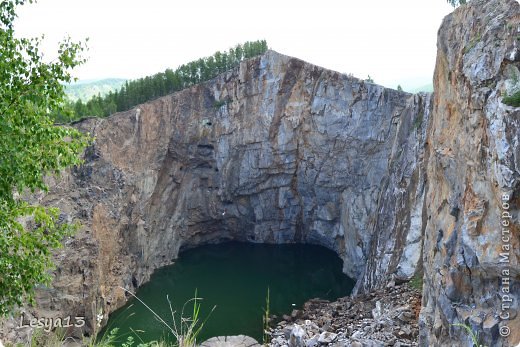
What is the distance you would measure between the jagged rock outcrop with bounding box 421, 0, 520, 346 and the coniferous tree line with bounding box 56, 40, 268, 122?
2610cm

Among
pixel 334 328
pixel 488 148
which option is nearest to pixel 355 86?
pixel 334 328

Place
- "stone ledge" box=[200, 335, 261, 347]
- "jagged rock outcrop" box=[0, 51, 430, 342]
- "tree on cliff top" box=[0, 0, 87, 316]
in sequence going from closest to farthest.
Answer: "stone ledge" box=[200, 335, 261, 347], "tree on cliff top" box=[0, 0, 87, 316], "jagged rock outcrop" box=[0, 51, 430, 342]

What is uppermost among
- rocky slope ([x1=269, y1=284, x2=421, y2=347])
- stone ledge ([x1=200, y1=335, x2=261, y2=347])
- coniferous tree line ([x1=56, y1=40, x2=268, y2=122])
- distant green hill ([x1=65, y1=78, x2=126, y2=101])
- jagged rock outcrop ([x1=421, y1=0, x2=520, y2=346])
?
distant green hill ([x1=65, y1=78, x2=126, y2=101])

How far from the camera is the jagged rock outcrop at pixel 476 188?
8086mm

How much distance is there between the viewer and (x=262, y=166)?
1371 inches

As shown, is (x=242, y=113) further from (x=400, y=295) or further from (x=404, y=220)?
(x=400, y=295)

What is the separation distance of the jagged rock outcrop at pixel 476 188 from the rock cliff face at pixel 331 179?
0.04 m

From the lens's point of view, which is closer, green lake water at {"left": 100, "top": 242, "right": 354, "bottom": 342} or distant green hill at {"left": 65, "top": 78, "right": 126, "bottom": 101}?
green lake water at {"left": 100, "top": 242, "right": 354, "bottom": 342}

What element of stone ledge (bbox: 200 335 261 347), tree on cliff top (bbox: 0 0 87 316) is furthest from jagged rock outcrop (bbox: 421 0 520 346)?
tree on cliff top (bbox: 0 0 87 316)

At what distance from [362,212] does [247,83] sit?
1236cm

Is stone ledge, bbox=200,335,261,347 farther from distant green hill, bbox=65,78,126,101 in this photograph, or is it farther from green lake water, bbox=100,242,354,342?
distant green hill, bbox=65,78,126,101

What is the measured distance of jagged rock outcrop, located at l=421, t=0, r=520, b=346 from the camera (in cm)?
809

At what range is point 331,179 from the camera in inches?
1319

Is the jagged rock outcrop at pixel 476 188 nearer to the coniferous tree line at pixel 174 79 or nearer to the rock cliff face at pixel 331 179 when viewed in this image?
the rock cliff face at pixel 331 179
